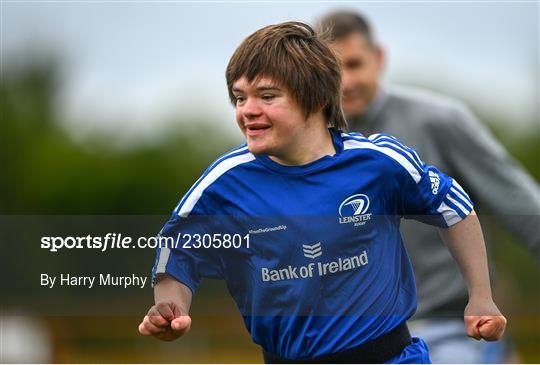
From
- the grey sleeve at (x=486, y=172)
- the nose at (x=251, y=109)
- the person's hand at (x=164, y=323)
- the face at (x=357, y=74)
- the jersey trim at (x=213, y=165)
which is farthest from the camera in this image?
the face at (x=357, y=74)

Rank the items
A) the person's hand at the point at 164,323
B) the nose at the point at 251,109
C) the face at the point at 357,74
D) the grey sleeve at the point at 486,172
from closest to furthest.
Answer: the person's hand at the point at 164,323, the nose at the point at 251,109, the grey sleeve at the point at 486,172, the face at the point at 357,74

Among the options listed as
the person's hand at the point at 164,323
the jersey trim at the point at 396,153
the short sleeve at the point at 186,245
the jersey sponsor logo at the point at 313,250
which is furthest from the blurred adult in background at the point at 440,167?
the person's hand at the point at 164,323

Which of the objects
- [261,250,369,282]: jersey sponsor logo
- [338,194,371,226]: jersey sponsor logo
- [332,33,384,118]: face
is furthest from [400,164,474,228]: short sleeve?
[332,33,384,118]: face

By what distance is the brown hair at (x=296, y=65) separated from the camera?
3.37 m

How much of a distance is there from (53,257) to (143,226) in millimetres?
381

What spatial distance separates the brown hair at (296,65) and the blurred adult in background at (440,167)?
1533 millimetres

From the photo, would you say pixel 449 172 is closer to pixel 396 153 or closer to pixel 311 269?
pixel 396 153

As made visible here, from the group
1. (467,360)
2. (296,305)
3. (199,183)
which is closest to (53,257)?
(199,183)

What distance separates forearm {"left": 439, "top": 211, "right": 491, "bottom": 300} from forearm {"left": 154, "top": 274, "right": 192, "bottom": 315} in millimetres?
881

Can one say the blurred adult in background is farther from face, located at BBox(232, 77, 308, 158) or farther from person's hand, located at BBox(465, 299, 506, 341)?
face, located at BBox(232, 77, 308, 158)

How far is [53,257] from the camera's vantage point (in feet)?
11.9

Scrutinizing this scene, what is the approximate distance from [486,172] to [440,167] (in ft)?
0.75

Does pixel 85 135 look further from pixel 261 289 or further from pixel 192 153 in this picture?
pixel 261 289

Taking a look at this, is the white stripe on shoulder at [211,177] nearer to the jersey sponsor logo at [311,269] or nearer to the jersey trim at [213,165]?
the jersey trim at [213,165]
